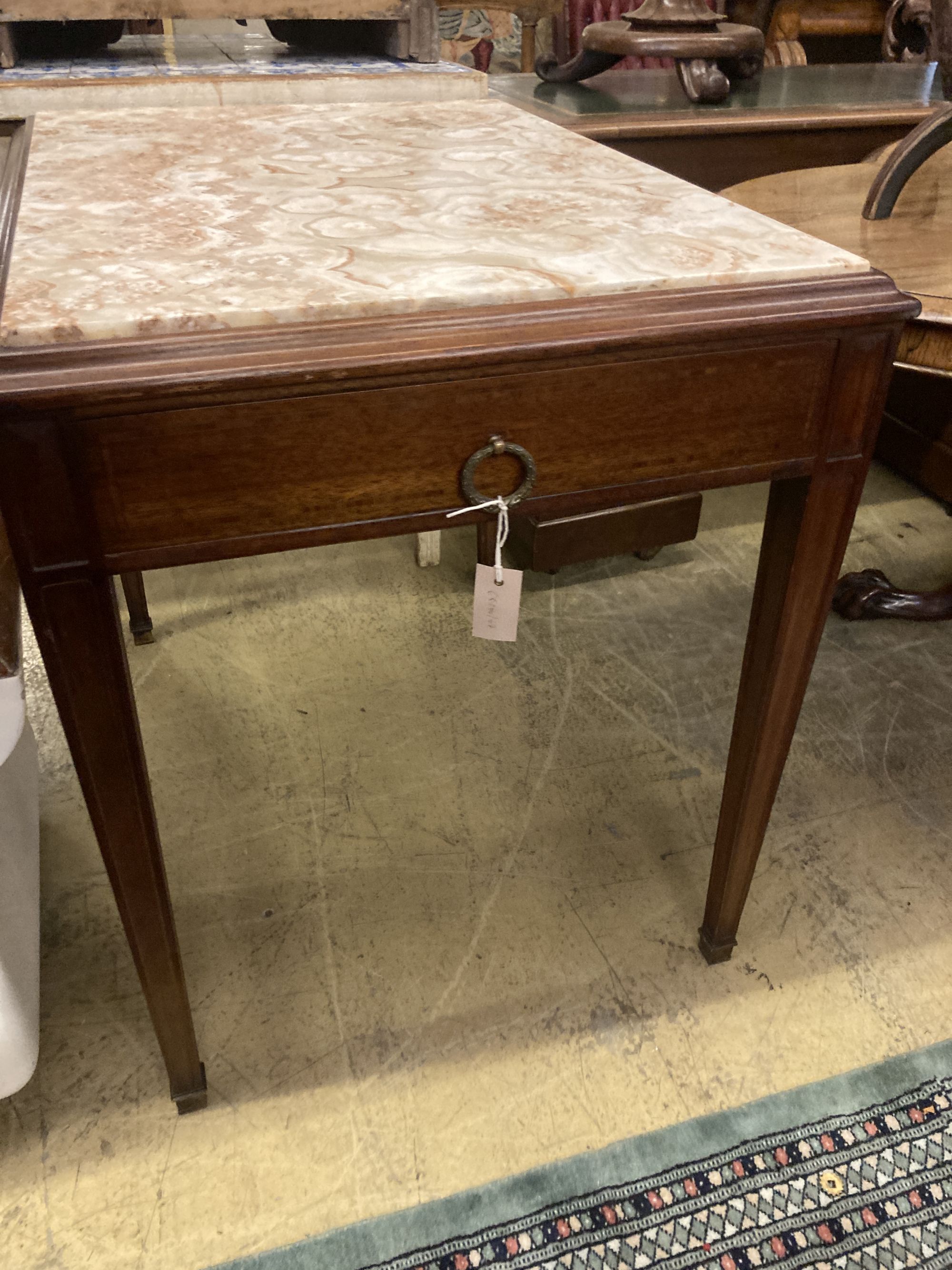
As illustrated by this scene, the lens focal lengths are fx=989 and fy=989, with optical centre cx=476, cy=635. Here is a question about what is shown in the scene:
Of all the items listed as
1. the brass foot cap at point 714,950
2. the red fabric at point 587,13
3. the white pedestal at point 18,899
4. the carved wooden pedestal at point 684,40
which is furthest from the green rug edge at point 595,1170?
the red fabric at point 587,13

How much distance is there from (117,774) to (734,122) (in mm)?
1537

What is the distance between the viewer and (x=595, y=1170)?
952 mm

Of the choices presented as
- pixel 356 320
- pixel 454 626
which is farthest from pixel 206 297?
pixel 454 626

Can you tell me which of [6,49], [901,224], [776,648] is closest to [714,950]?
[776,648]

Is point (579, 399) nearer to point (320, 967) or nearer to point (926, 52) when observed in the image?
point (320, 967)

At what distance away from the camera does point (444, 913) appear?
1.21 meters

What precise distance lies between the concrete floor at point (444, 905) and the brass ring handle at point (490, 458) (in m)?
0.63

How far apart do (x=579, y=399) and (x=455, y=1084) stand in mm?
717

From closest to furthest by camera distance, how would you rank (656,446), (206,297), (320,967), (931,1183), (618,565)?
1. (206,297)
2. (656,446)
3. (931,1183)
4. (320,967)
5. (618,565)

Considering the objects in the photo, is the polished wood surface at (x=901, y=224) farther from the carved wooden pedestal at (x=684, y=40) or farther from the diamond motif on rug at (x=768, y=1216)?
the diamond motif on rug at (x=768, y=1216)

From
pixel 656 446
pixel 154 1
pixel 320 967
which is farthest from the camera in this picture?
pixel 154 1

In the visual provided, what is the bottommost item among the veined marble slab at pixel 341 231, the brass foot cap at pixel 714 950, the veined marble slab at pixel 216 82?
the brass foot cap at pixel 714 950

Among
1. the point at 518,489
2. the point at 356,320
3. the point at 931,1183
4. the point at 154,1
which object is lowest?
the point at 931,1183

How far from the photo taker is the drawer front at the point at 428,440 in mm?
643
